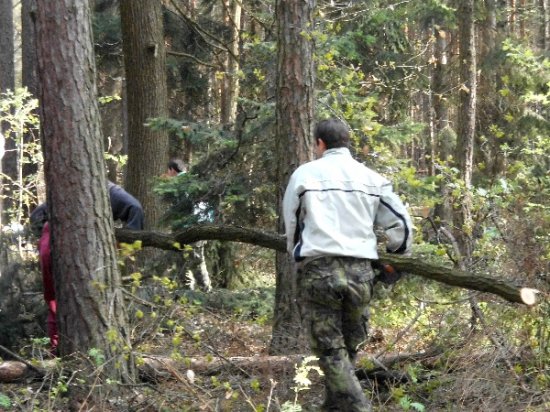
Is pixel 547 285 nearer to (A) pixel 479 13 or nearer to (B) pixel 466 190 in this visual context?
(B) pixel 466 190

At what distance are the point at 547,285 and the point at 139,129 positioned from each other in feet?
24.0

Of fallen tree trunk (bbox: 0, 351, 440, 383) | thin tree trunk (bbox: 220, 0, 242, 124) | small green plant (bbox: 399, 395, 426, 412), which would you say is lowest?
small green plant (bbox: 399, 395, 426, 412)

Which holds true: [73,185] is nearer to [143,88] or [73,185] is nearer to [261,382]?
[261,382]

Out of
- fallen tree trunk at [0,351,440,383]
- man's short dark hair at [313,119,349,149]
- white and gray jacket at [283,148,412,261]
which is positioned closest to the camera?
white and gray jacket at [283,148,412,261]

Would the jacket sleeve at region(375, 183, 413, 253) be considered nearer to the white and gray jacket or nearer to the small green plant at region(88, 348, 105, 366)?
the white and gray jacket

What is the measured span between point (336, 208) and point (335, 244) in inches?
10.1

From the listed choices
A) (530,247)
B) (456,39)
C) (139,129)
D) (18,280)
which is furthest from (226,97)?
(530,247)

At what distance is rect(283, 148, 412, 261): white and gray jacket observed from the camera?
5.32 metres

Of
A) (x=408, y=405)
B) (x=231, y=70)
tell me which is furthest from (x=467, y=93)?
(x=408, y=405)

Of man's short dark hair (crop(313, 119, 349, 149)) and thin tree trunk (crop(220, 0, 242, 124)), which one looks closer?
man's short dark hair (crop(313, 119, 349, 149))

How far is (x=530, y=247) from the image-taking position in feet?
20.8

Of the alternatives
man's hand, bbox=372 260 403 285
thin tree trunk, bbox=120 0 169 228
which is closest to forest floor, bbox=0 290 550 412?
man's hand, bbox=372 260 403 285

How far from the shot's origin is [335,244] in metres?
5.31

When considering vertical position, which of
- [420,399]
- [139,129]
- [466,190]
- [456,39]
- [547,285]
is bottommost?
[420,399]
